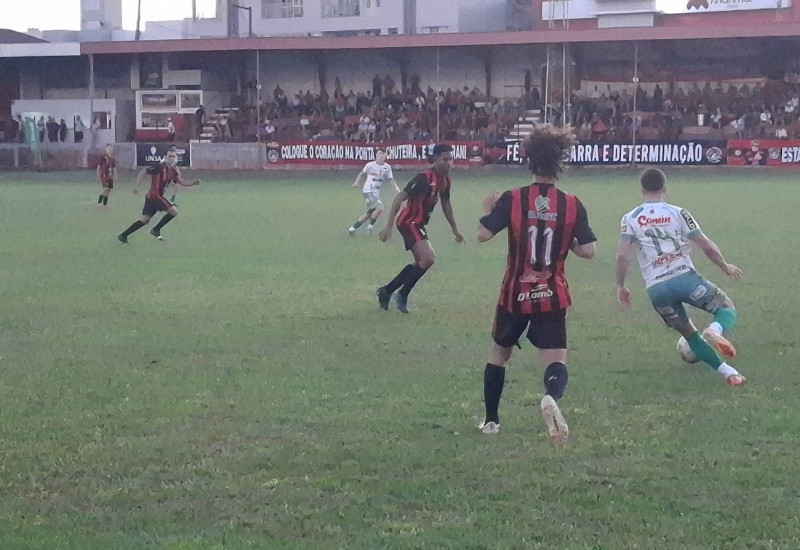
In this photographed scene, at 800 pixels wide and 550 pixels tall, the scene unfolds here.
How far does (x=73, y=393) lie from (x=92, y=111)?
4159 centimetres

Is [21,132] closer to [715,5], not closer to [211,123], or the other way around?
[211,123]

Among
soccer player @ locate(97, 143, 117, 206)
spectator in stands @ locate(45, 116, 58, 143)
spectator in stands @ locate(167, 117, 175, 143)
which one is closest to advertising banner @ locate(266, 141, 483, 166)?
spectator in stands @ locate(167, 117, 175, 143)

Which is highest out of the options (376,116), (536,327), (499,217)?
(376,116)

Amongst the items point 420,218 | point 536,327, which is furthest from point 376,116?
point 536,327

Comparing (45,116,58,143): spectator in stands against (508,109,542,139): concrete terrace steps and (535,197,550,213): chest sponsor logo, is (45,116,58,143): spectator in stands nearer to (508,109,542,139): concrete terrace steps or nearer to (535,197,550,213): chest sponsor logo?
(508,109,542,139): concrete terrace steps

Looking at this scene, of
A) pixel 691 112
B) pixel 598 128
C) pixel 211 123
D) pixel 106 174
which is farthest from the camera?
pixel 211 123

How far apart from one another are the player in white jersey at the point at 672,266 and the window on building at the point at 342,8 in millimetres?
55338

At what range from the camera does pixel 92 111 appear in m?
47.9

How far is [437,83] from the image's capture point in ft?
157

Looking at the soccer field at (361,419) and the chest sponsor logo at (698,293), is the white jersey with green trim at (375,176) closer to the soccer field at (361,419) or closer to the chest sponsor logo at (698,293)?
the soccer field at (361,419)

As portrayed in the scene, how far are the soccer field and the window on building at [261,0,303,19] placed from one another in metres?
49.4

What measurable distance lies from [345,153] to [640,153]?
10.8 meters

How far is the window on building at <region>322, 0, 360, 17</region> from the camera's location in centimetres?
6212

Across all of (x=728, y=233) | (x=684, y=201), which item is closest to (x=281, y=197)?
(x=684, y=201)
